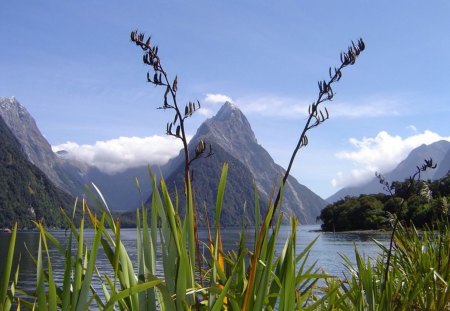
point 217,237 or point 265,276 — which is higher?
point 217,237

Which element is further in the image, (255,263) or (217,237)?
(217,237)

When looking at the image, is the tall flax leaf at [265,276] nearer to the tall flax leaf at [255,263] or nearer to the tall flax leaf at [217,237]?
the tall flax leaf at [255,263]

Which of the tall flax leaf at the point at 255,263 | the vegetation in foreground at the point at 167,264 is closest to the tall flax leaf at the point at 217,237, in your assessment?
the vegetation in foreground at the point at 167,264

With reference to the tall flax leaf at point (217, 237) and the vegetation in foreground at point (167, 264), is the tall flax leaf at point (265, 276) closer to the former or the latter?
the vegetation in foreground at point (167, 264)

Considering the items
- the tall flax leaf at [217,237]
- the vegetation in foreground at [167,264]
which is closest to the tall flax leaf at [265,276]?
the vegetation in foreground at [167,264]

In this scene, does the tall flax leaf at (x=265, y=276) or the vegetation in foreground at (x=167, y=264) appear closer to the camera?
the vegetation in foreground at (x=167, y=264)

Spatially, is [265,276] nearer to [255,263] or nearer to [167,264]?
[255,263]

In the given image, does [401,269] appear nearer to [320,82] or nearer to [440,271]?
[440,271]

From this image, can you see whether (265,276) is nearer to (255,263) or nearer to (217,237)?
(255,263)

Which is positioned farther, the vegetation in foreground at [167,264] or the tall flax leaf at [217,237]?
the tall flax leaf at [217,237]

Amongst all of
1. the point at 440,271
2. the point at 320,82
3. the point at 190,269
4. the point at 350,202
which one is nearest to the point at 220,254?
the point at 190,269

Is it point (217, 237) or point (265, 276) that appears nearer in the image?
point (265, 276)

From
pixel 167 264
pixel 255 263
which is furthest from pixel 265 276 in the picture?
pixel 167 264

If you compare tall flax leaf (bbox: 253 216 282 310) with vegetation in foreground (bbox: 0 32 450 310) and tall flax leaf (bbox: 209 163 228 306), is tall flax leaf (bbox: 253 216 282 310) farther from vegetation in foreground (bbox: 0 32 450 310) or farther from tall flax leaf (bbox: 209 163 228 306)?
tall flax leaf (bbox: 209 163 228 306)
